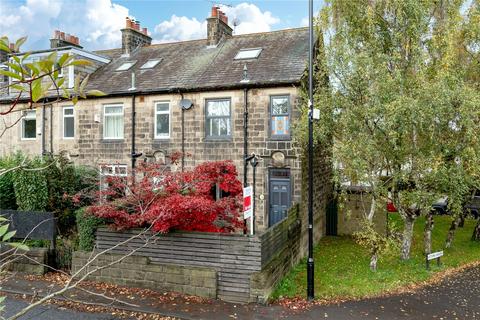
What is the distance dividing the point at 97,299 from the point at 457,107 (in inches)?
430

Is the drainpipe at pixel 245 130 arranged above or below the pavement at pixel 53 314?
above

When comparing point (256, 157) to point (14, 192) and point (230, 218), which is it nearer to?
point (230, 218)

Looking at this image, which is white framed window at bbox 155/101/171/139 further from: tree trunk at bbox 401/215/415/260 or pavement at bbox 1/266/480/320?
tree trunk at bbox 401/215/415/260

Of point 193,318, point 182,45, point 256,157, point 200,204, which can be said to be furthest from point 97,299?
point 182,45

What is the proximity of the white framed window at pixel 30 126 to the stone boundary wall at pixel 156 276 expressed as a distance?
10.9m

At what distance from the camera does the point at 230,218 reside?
11.1 m

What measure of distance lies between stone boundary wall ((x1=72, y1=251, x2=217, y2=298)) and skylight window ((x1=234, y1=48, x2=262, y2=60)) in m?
10.1

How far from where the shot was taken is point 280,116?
579 inches

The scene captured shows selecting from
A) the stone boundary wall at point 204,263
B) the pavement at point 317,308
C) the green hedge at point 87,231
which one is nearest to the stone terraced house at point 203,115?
the green hedge at point 87,231

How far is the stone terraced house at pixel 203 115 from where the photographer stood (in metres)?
14.7

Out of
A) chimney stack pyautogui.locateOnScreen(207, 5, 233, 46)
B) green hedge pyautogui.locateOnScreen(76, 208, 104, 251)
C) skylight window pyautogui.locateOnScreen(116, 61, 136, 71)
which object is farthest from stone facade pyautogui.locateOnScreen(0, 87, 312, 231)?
chimney stack pyautogui.locateOnScreen(207, 5, 233, 46)

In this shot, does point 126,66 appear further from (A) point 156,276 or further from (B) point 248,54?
(A) point 156,276

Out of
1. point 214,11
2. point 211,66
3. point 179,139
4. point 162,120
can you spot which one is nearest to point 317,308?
point 179,139

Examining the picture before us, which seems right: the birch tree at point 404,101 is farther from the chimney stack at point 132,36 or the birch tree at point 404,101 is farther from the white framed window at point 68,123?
the chimney stack at point 132,36
